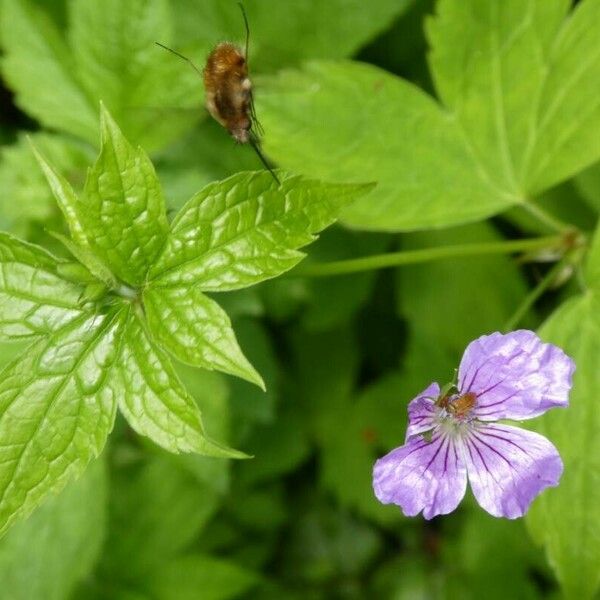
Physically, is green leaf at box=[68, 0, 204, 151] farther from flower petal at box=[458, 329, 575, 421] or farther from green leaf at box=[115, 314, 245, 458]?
flower petal at box=[458, 329, 575, 421]

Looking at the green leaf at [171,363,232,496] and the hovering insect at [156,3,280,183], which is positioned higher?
the hovering insect at [156,3,280,183]

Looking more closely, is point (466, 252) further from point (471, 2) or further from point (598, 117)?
point (471, 2)

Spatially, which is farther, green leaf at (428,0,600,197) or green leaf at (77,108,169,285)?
green leaf at (428,0,600,197)

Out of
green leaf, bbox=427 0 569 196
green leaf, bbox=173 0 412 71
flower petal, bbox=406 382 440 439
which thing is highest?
green leaf, bbox=173 0 412 71

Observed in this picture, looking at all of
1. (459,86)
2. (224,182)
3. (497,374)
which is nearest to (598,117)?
(459,86)

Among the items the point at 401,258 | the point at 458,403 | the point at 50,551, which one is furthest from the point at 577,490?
the point at 50,551

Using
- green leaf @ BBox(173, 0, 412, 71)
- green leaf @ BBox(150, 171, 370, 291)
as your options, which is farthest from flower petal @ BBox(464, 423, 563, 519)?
green leaf @ BBox(173, 0, 412, 71)

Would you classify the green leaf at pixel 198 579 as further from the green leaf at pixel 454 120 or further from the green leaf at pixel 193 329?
the green leaf at pixel 193 329
